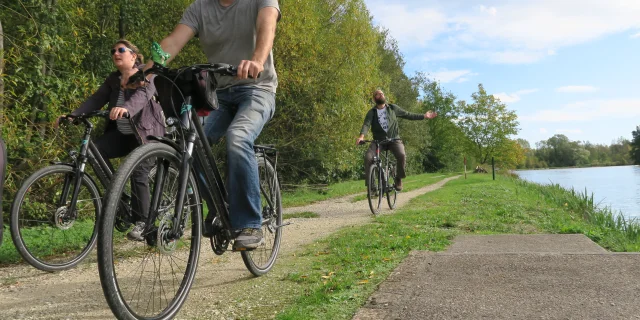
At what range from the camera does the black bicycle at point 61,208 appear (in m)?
4.32

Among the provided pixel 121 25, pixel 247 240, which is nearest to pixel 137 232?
pixel 247 240

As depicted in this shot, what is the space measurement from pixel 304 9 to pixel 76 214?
38.3 ft

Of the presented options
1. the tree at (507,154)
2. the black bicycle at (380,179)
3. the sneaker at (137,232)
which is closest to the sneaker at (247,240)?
the sneaker at (137,232)

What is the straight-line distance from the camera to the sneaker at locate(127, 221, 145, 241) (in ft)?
8.79

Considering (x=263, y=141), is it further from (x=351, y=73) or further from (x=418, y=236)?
(x=418, y=236)

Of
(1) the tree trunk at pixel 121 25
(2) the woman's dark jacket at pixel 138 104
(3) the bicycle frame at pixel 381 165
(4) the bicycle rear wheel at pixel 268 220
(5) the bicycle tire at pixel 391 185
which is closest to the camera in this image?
(4) the bicycle rear wheel at pixel 268 220

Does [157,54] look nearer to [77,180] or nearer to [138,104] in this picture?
[138,104]

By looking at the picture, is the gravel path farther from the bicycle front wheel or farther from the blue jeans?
the bicycle front wheel

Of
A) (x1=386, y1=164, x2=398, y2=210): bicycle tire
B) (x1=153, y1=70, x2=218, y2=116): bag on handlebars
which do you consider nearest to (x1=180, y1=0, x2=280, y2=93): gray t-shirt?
(x1=153, y1=70, x2=218, y2=116): bag on handlebars

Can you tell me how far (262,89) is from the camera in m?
3.54

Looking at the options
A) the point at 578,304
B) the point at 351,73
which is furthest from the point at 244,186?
the point at 351,73

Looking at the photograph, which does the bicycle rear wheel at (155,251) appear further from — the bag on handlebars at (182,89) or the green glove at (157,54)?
the green glove at (157,54)

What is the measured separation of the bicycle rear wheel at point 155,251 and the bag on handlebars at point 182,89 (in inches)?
11.2

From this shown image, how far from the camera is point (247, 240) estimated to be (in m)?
3.12
